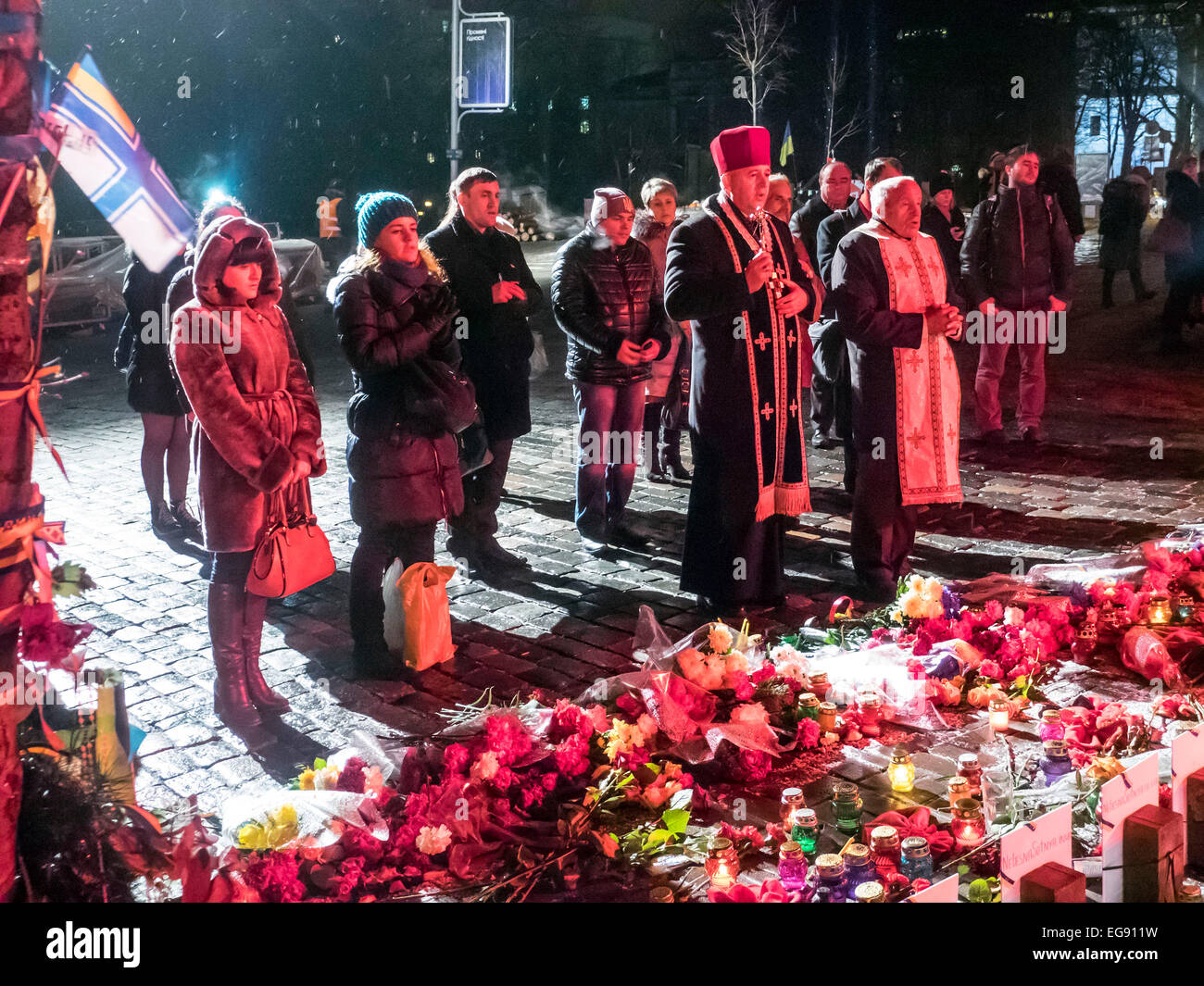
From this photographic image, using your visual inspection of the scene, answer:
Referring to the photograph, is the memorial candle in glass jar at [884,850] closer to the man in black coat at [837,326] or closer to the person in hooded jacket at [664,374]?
the man in black coat at [837,326]

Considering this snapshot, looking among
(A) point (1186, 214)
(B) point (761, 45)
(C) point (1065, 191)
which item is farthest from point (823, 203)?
(B) point (761, 45)

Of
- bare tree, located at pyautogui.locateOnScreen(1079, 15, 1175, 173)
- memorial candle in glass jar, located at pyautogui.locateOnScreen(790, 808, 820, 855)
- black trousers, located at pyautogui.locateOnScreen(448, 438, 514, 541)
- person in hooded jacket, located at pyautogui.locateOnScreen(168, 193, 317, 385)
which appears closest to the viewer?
memorial candle in glass jar, located at pyautogui.locateOnScreen(790, 808, 820, 855)

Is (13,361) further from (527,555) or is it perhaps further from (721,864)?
(527,555)

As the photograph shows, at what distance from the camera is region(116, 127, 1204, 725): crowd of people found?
4.67m

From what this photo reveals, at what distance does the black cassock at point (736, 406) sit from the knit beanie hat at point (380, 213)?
140 centimetres

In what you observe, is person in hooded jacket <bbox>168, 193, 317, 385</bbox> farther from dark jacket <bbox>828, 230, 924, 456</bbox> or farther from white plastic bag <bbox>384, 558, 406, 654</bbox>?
dark jacket <bbox>828, 230, 924, 456</bbox>

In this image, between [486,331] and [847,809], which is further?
[486,331]

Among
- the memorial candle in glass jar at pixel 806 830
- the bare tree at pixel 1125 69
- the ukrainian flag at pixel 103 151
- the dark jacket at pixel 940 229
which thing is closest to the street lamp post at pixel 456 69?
the dark jacket at pixel 940 229

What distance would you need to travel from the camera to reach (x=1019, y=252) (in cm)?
923

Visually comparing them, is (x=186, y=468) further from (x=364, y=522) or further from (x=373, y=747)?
(x=373, y=747)

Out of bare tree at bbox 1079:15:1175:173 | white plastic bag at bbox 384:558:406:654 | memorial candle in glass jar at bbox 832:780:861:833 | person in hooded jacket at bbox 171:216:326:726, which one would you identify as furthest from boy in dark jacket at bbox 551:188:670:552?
bare tree at bbox 1079:15:1175:173

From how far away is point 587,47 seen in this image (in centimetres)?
3856

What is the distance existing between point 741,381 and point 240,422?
2.49m
